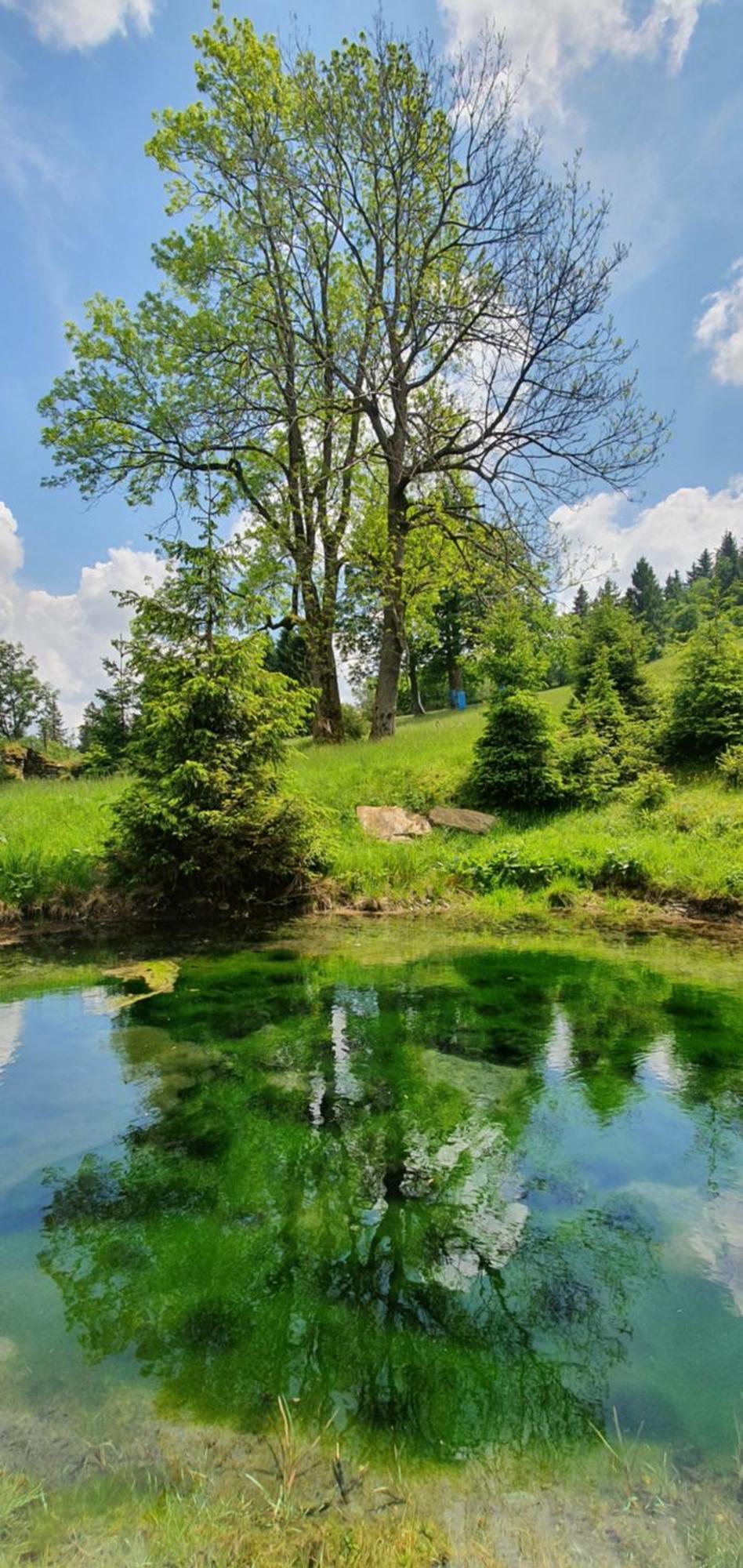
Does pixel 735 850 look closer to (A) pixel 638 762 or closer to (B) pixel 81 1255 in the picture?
(A) pixel 638 762

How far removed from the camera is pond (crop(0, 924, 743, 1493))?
2.28 meters

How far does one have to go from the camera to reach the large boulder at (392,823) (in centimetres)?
1157

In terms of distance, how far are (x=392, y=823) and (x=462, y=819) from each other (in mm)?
1217

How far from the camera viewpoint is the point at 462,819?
470 inches

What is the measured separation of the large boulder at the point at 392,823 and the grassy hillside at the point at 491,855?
0.70 feet

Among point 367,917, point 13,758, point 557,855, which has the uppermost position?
point 13,758

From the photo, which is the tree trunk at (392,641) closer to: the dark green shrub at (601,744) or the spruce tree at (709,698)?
the dark green shrub at (601,744)

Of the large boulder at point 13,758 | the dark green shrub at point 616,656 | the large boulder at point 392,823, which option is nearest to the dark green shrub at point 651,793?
the dark green shrub at point 616,656

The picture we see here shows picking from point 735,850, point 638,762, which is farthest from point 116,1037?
point 638,762

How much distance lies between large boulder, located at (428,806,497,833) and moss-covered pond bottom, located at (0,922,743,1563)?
5.91 m

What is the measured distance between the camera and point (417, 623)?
992 inches

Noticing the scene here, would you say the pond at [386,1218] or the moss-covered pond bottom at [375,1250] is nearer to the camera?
the moss-covered pond bottom at [375,1250]

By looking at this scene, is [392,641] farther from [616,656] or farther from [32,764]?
[32,764]

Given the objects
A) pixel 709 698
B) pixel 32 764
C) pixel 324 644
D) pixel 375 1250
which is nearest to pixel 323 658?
pixel 324 644
